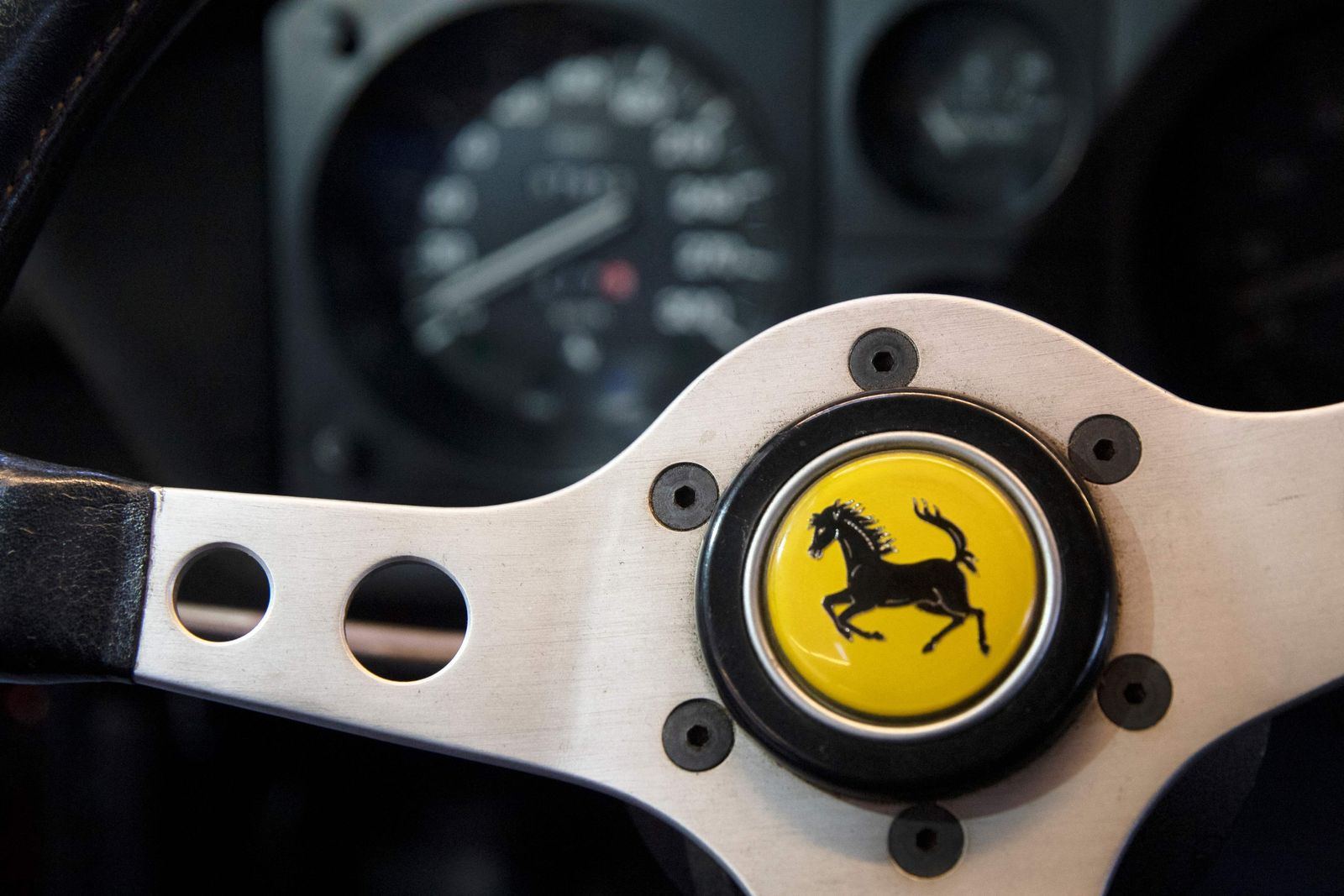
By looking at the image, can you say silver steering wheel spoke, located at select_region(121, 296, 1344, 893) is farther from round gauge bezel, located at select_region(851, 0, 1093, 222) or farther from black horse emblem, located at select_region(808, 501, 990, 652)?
round gauge bezel, located at select_region(851, 0, 1093, 222)

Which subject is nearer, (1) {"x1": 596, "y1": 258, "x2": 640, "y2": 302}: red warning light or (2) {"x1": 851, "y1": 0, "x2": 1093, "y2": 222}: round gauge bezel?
(2) {"x1": 851, "y1": 0, "x2": 1093, "y2": 222}: round gauge bezel

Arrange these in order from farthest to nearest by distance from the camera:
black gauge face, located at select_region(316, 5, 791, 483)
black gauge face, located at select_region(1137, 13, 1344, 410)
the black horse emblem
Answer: black gauge face, located at select_region(316, 5, 791, 483), black gauge face, located at select_region(1137, 13, 1344, 410), the black horse emblem

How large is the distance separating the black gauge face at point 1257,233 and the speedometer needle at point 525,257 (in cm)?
61

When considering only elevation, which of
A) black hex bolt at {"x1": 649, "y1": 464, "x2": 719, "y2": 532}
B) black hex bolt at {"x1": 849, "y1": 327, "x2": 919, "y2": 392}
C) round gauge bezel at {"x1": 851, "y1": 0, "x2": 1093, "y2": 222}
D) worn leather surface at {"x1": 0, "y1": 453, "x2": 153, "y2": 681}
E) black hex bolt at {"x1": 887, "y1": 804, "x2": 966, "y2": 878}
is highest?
round gauge bezel at {"x1": 851, "y1": 0, "x2": 1093, "y2": 222}

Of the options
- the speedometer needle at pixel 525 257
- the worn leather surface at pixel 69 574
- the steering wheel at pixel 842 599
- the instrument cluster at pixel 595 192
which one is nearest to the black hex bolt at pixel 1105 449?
the steering wheel at pixel 842 599

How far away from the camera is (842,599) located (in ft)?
1.27

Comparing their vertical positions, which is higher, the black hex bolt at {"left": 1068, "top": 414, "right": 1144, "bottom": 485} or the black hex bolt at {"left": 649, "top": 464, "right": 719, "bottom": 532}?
the black hex bolt at {"left": 1068, "top": 414, "right": 1144, "bottom": 485}

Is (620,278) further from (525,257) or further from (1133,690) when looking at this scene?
(1133,690)

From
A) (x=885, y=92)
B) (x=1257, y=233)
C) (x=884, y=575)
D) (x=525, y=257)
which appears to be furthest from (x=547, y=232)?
(x=884, y=575)

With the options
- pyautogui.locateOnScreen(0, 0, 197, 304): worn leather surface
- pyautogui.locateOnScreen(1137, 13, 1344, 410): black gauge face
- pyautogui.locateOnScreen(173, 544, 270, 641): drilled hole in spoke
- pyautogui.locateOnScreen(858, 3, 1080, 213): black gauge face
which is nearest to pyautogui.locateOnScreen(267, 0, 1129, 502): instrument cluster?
pyautogui.locateOnScreen(858, 3, 1080, 213): black gauge face

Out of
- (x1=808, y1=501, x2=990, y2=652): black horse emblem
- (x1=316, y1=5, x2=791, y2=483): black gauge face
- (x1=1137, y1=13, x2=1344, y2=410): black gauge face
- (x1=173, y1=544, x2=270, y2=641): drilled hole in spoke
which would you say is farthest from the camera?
(x1=316, y1=5, x2=791, y2=483): black gauge face

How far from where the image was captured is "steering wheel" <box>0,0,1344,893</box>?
15.2 inches

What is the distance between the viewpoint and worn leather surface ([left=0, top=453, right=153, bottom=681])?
40cm

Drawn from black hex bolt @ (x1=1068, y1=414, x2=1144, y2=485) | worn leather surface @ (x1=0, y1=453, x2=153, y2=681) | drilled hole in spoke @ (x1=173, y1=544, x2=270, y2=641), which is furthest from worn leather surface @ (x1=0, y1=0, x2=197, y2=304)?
black hex bolt @ (x1=1068, y1=414, x2=1144, y2=485)
